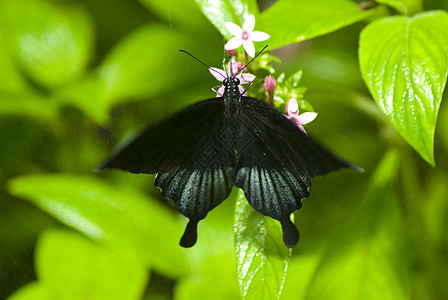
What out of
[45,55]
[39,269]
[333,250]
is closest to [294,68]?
[333,250]

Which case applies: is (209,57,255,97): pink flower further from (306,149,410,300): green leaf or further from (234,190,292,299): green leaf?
(306,149,410,300): green leaf

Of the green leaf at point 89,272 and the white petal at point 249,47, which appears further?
the green leaf at point 89,272

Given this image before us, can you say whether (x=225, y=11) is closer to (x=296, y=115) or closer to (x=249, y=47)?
(x=249, y=47)

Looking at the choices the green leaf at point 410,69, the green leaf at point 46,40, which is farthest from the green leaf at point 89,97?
the green leaf at point 410,69

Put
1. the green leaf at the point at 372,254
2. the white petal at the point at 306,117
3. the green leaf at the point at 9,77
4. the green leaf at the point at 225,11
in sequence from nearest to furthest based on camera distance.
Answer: the white petal at the point at 306,117 < the green leaf at the point at 225,11 < the green leaf at the point at 372,254 < the green leaf at the point at 9,77

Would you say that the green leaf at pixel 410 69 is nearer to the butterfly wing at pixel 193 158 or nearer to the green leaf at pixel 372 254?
the butterfly wing at pixel 193 158

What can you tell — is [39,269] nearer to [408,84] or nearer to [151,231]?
[151,231]

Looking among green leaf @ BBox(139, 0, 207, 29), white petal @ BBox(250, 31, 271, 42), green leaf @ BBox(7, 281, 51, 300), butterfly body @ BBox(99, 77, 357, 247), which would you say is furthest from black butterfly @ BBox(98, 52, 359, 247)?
green leaf @ BBox(139, 0, 207, 29)
